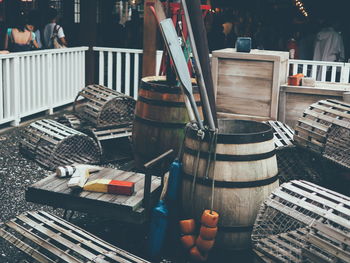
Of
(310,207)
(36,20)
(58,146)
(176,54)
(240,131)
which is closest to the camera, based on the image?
(310,207)

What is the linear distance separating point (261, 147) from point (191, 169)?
522 millimetres

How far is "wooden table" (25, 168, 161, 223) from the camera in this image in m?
3.58

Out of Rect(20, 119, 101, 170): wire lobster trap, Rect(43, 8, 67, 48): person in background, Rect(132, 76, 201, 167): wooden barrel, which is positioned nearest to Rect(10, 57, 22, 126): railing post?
Rect(20, 119, 101, 170): wire lobster trap

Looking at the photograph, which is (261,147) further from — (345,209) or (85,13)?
(85,13)

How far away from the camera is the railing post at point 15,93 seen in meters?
7.35

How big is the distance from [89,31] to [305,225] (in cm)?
686

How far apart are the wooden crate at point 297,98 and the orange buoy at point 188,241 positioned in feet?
8.66

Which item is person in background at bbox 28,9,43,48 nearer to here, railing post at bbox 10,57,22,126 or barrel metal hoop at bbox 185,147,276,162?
railing post at bbox 10,57,22,126

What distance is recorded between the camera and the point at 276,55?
18.6 ft

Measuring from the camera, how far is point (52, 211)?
4566mm

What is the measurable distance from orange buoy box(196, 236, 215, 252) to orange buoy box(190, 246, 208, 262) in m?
0.05

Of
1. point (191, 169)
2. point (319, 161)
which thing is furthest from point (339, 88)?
point (191, 169)

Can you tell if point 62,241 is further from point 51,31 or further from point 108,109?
point 51,31

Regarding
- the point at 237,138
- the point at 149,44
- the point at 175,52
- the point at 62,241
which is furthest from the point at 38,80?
the point at 237,138
